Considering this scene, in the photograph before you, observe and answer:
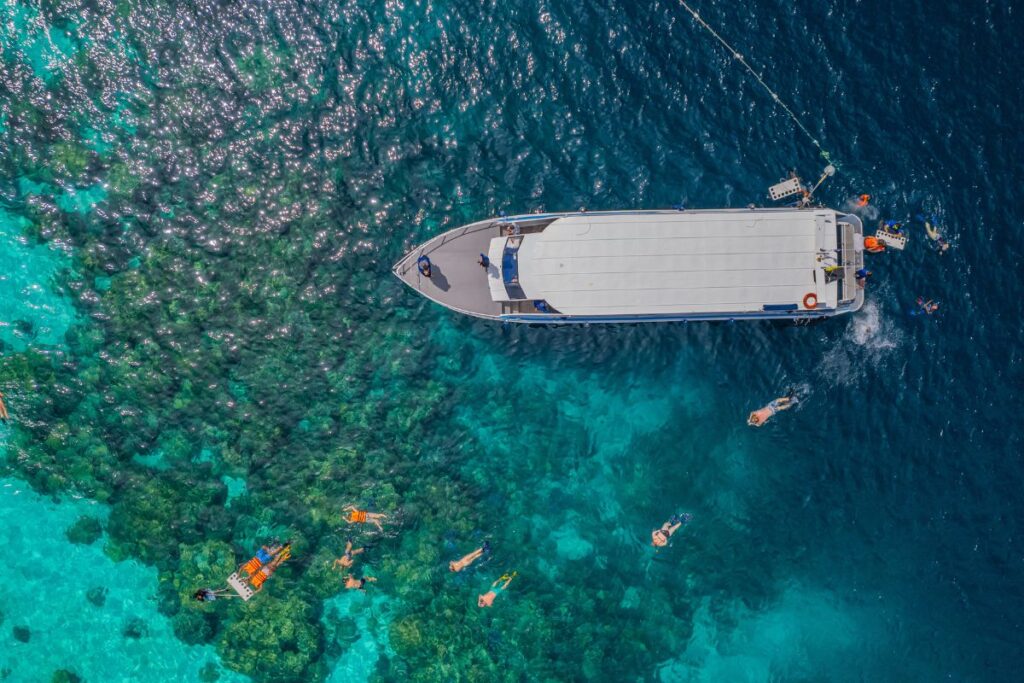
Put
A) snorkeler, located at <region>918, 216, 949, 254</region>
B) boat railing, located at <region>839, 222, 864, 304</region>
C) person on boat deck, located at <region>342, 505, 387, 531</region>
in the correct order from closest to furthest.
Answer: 1. boat railing, located at <region>839, 222, 864, 304</region>
2. person on boat deck, located at <region>342, 505, 387, 531</region>
3. snorkeler, located at <region>918, 216, 949, 254</region>

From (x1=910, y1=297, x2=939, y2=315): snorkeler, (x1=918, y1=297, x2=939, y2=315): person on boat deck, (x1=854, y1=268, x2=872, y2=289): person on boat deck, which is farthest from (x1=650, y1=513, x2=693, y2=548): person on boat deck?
(x1=918, y1=297, x2=939, y2=315): person on boat deck

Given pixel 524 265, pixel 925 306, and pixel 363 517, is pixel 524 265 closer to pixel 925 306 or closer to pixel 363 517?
pixel 363 517

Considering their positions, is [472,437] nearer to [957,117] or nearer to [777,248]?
[777,248]

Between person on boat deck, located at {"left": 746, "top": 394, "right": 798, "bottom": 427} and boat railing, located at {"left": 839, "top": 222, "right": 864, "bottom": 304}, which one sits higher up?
boat railing, located at {"left": 839, "top": 222, "right": 864, "bottom": 304}

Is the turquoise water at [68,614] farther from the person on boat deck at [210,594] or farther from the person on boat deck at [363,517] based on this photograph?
the person on boat deck at [363,517]

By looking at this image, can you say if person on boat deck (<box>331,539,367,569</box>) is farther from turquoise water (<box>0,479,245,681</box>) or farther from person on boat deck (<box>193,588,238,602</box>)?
turquoise water (<box>0,479,245,681</box>)

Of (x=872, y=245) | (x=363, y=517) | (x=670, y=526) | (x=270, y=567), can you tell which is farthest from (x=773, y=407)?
(x=270, y=567)

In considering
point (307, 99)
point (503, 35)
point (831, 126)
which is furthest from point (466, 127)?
point (831, 126)
